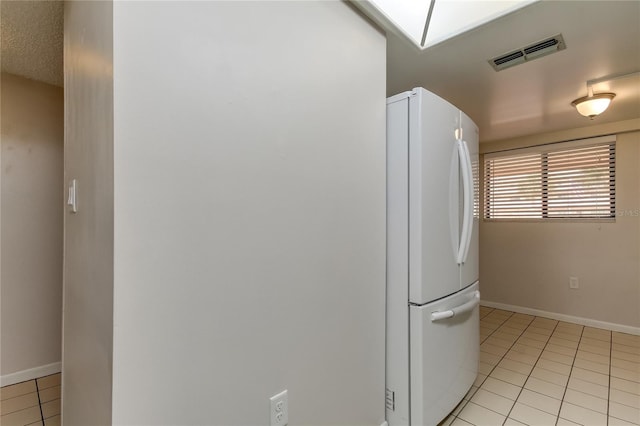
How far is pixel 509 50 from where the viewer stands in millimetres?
1780

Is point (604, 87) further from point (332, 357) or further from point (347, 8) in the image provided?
point (332, 357)

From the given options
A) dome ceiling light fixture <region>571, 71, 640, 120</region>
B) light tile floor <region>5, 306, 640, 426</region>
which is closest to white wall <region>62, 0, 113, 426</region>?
light tile floor <region>5, 306, 640, 426</region>

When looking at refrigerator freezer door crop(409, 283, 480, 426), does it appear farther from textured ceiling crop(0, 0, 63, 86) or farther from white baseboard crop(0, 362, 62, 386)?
white baseboard crop(0, 362, 62, 386)

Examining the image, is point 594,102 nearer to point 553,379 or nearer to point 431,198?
point 431,198

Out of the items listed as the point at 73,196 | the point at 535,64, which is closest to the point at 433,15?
the point at 535,64

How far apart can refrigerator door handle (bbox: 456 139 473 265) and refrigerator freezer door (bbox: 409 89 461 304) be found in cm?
6

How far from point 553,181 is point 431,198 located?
303cm

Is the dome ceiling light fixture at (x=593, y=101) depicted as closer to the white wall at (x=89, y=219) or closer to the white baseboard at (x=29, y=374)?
the white wall at (x=89, y=219)

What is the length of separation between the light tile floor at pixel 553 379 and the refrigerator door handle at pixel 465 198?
1029 mm

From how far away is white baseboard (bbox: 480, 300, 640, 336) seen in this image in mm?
3138

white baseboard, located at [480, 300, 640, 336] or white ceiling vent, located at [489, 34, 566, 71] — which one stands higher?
white ceiling vent, located at [489, 34, 566, 71]

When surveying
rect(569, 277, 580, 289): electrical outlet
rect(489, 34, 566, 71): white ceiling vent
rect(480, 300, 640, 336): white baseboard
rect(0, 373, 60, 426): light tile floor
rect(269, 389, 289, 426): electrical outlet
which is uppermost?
rect(489, 34, 566, 71): white ceiling vent

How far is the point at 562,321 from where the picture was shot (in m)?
3.51

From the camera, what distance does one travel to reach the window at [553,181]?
10.7 ft
